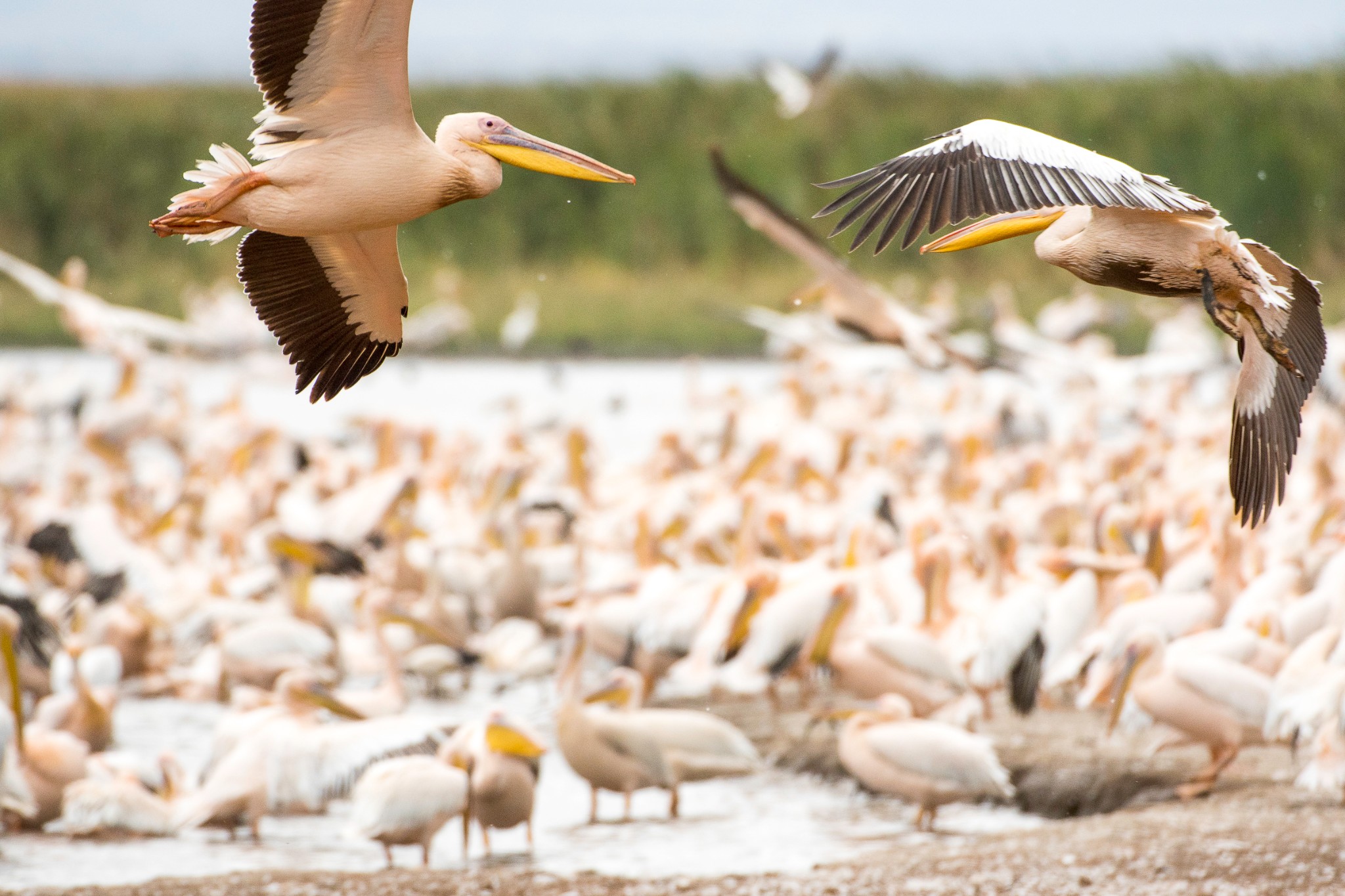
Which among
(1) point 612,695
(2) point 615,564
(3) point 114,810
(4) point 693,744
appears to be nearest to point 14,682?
(3) point 114,810

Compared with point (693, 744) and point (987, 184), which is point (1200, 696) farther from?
point (987, 184)

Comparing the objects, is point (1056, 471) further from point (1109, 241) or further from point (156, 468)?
point (1109, 241)

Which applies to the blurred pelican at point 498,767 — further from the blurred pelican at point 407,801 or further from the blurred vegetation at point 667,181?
the blurred vegetation at point 667,181

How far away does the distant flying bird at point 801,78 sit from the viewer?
1931 cm

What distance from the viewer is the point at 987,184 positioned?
310 centimetres

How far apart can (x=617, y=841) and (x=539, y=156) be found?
324cm

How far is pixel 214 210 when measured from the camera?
10.0ft

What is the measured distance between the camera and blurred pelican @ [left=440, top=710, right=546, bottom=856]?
530 cm

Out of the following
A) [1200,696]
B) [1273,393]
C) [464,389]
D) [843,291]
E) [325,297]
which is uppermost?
[464,389]

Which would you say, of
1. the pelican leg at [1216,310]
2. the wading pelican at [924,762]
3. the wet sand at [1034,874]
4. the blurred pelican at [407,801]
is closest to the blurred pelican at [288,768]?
the blurred pelican at [407,801]

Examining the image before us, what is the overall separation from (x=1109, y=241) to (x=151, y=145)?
24791mm

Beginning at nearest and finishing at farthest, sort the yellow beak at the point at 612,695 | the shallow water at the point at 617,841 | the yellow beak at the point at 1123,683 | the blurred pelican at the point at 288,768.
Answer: the shallow water at the point at 617,841 → the blurred pelican at the point at 288,768 → the yellow beak at the point at 1123,683 → the yellow beak at the point at 612,695

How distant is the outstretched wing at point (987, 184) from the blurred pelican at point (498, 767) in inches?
107

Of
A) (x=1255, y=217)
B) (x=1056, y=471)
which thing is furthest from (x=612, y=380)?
(x=1056, y=471)
